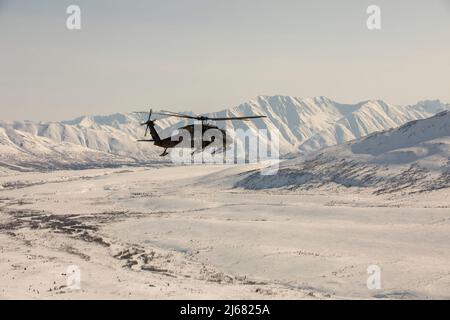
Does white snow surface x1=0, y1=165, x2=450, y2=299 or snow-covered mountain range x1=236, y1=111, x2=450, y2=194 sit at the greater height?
snow-covered mountain range x1=236, y1=111, x2=450, y2=194

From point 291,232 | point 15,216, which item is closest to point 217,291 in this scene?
point 291,232

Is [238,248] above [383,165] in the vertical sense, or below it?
below

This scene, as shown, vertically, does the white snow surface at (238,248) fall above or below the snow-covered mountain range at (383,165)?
below

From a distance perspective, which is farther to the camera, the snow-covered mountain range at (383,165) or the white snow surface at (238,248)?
the snow-covered mountain range at (383,165)

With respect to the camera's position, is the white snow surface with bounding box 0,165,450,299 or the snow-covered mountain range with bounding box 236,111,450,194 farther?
the snow-covered mountain range with bounding box 236,111,450,194

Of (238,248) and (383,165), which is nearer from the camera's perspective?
(238,248)
